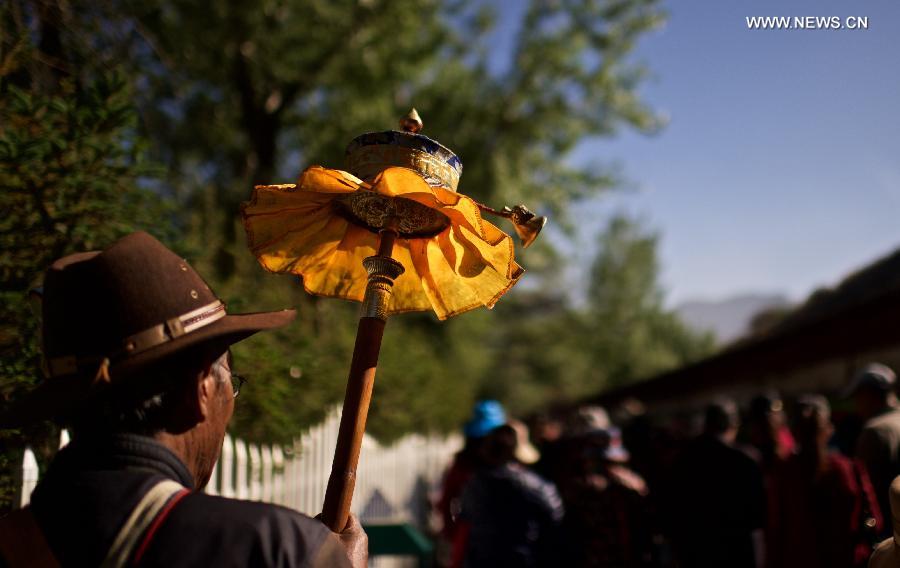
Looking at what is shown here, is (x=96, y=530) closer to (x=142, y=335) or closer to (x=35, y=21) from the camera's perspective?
(x=142, y=335)

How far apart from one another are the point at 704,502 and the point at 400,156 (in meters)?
4.18

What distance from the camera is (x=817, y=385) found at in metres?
11.4

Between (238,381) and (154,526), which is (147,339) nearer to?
(154,526)

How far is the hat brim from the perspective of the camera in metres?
1.63

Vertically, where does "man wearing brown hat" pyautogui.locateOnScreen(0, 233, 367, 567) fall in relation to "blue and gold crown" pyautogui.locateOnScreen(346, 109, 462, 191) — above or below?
below

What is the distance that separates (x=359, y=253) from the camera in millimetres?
2691

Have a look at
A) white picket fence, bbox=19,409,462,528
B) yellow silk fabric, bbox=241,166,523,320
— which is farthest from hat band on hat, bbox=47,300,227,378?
white picket fence, bbox=19,409,462,528

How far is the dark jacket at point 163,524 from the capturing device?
1496 millimetres

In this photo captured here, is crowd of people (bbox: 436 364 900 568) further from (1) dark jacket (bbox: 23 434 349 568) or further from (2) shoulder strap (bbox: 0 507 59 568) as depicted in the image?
(2) shoulder strap (bbox: 0 507 59 568)

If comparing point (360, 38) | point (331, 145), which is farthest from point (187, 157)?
point (360, 38)

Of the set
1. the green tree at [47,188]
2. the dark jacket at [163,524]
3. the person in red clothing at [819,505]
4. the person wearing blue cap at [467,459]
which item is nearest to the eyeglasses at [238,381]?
the dark jacket at [163,524]

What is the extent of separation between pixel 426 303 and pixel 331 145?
15.7 metres

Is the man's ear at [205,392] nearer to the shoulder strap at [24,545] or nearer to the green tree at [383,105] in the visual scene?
the shoulder strap at [24,545]

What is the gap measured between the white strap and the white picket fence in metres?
1.46
